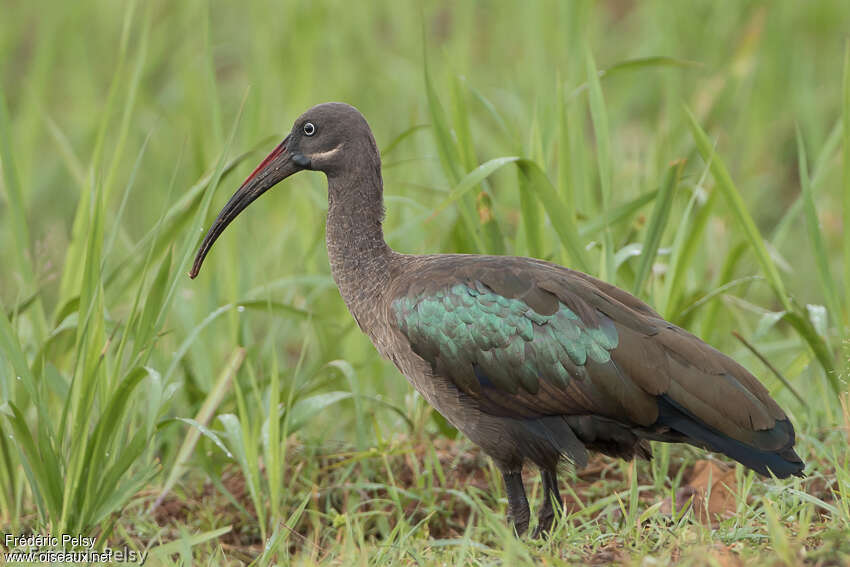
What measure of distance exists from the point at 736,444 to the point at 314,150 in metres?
1.99

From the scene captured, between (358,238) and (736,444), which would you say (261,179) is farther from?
(736,444)

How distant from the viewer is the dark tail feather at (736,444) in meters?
3.77

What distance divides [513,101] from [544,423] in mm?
3766

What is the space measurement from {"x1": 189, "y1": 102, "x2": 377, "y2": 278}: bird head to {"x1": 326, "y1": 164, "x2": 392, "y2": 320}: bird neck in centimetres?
7

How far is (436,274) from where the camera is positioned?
4.09 meters

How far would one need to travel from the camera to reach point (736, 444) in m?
3.79

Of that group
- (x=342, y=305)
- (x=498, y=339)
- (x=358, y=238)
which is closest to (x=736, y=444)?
(x=498, y=339)

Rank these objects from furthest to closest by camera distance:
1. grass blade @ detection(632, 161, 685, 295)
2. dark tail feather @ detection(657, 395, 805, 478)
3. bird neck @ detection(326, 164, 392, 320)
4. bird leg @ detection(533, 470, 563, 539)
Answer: grass blade @ detection(632, 161, 685, 295) → bird neck @ detection(326, 164, 392, 320) → bird leg @ detection(533, 470, 563, 539) → dark tail feather @ detection(657, 395, 805, 478)

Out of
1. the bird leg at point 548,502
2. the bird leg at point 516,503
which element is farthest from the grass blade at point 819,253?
the bird leg at point 516,503

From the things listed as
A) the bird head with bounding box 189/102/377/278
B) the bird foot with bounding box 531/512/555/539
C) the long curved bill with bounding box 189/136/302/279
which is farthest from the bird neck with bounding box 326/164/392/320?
the bird foot with bounding box 531/512/555/539

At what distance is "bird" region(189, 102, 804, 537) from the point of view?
3.79 meters

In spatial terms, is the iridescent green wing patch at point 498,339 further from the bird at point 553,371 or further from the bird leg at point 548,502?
the bird leg at point 548,502

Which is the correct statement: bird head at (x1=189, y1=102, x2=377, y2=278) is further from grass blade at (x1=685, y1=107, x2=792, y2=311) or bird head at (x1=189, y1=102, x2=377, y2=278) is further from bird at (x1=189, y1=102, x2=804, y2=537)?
grass blade at (x1=685, y1=107, x2=792, y2=311)

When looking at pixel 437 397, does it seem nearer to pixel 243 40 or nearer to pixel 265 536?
pixel 265 536
